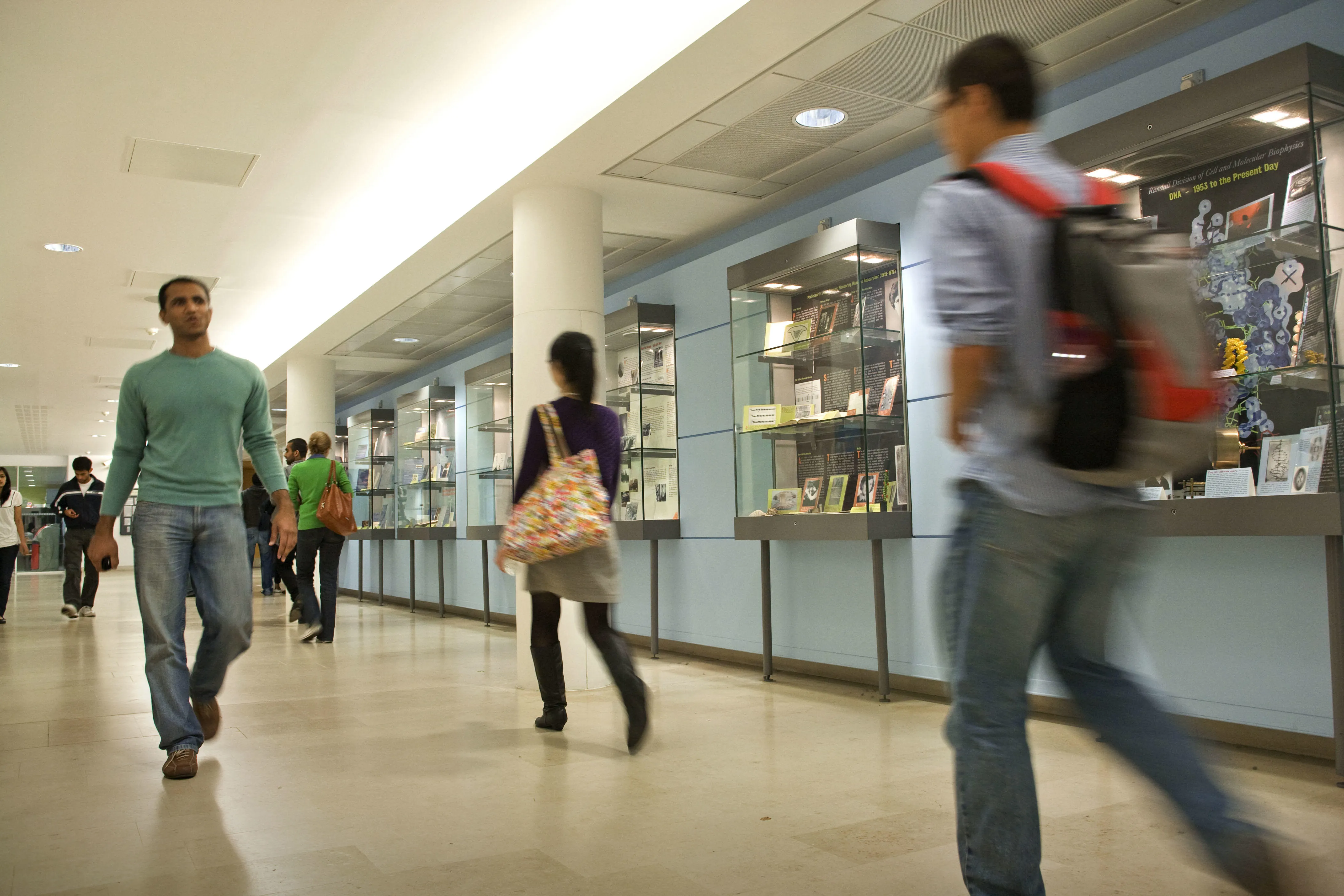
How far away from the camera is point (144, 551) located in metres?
3.57

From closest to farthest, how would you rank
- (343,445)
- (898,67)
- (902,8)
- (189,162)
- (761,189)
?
(902,8)
(898,67)
(761,189)
(189,162)
(343,445)

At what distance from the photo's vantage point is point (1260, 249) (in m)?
3.79

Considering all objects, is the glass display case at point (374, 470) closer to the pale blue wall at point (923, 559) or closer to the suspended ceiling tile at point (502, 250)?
the pale blue wall at point (923, 559)

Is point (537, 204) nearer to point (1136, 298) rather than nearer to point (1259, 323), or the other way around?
point (1259, 323)

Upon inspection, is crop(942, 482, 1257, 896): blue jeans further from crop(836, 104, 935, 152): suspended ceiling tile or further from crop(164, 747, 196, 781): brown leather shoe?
crop(836, 104, 935, 152): suspended ceiling tile

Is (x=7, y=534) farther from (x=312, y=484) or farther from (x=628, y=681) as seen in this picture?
(x=628, y=681)

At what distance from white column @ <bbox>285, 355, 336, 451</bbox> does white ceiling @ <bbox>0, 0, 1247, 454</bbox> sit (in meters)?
2.89

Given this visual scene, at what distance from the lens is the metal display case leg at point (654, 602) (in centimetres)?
718

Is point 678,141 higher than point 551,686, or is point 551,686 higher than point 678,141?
point 678,141

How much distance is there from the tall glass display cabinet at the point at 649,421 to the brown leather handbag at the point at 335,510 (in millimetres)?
2237

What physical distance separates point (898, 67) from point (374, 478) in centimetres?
1064

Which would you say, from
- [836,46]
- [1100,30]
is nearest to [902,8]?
[836,46]

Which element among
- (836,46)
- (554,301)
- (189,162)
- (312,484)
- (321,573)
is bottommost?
(321,573)

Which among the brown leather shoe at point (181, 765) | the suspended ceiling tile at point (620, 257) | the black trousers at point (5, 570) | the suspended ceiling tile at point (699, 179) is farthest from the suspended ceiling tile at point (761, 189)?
the black trousers at point (5, 570)
